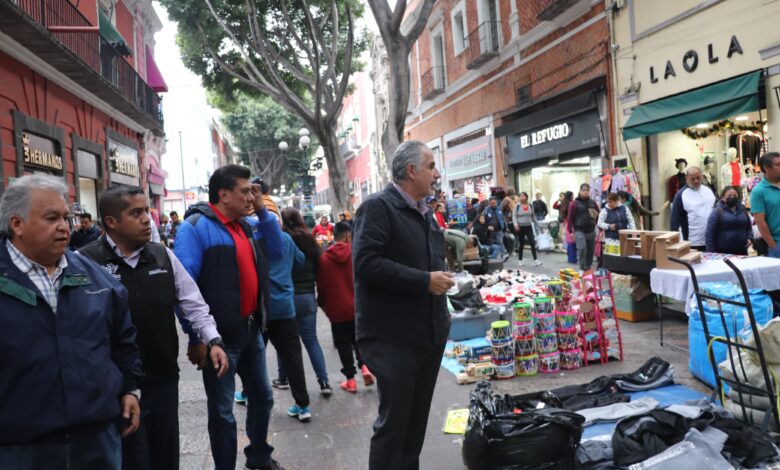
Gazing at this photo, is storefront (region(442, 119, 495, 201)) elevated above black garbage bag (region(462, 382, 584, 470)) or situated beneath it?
elevated above

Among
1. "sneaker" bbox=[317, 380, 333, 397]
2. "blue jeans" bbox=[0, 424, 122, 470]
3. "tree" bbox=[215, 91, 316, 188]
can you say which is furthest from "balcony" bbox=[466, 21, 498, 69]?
"tree" bbox=[215, 91, 316, 188]

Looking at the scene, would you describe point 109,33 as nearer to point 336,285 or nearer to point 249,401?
point 336,285

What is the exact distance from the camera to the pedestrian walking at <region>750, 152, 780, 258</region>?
6.08 metres

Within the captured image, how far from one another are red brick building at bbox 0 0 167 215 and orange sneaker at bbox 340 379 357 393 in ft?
17.4

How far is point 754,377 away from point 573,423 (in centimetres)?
147

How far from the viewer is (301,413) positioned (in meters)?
5.00

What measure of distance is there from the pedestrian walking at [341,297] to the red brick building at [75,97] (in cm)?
481

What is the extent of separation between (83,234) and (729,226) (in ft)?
30.7

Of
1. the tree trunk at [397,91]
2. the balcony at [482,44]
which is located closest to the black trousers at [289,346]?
the tree trunk at [397,91]

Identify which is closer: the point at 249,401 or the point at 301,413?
the point at 249,401

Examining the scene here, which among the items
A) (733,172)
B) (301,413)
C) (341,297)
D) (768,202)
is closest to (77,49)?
(341,297)

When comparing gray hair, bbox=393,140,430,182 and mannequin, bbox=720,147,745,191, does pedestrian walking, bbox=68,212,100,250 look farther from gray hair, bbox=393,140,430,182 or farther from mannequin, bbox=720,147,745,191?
mannequin, bbox=720,147,745,191

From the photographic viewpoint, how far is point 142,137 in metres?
20.5

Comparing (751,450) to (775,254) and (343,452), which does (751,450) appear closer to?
(343,452)
